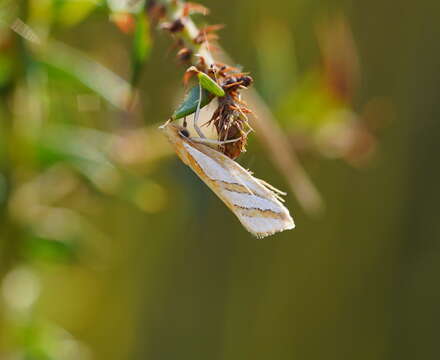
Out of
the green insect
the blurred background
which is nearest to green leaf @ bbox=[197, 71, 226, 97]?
the green insect

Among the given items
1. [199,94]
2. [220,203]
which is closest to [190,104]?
[199,94]

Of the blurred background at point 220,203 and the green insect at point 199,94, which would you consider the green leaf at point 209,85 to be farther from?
the blurred background at point 220,203

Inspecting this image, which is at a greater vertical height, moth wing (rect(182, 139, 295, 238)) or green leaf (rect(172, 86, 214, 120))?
green leaf (rect(172, 86, 214, 120))

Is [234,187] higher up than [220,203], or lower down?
higher up

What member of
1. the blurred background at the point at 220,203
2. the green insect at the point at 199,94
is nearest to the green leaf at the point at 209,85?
the green insect at the point at 199,94

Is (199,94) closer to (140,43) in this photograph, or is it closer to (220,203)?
(140,43)

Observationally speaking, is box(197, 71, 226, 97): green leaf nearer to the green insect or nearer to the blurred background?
the green insect
